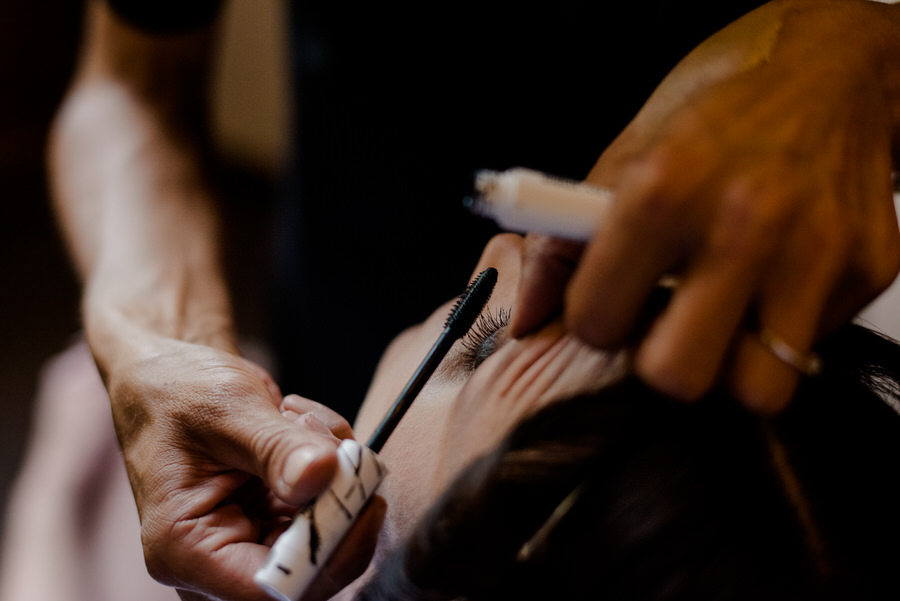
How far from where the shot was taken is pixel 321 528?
371 mm

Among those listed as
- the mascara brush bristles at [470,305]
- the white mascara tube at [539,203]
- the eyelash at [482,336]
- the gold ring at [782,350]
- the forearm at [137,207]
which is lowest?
the forearm at [137,207]

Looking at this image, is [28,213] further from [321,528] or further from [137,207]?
[321,528]

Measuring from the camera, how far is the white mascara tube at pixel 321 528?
36 cm

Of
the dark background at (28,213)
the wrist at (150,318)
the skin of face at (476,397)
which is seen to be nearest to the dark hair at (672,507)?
the skin of face at (476,397)

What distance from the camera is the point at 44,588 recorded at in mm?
774

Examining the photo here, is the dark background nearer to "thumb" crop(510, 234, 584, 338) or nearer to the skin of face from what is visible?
the skin of face

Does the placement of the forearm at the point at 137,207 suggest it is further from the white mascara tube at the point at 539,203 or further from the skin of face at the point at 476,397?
the white mascara tube at the point at 539,203

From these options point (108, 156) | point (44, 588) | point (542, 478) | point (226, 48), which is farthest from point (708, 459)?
point (226, 48)

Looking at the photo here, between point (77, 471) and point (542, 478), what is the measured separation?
0.74 meters

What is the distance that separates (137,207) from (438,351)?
1.99 ft

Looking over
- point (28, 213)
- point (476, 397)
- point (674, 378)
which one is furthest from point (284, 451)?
point (28, 213)

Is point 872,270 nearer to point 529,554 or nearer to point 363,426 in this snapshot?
point 529,554

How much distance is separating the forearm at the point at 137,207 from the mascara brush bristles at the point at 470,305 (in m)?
0.37

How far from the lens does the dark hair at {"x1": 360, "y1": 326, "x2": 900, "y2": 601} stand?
34 centimetres
